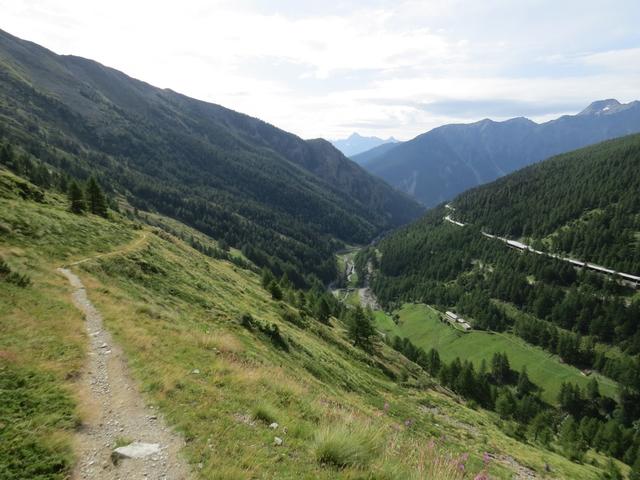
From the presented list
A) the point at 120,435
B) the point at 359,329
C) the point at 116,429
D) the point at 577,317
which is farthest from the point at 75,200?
the point at 577,317

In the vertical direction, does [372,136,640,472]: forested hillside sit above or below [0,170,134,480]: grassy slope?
below

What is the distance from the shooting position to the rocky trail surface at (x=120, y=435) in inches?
338

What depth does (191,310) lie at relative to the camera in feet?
108

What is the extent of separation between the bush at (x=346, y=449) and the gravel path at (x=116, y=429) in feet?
11.2

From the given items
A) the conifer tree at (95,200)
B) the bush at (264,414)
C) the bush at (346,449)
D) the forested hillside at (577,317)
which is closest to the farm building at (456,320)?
the forested hillside at (577,317)

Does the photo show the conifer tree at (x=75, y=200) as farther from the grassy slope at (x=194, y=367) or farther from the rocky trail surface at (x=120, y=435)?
the rocky trail surface at (x=120, y=435)

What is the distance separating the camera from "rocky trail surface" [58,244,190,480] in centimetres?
859

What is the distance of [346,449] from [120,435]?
642 cm

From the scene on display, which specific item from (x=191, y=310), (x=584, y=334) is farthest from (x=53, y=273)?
(x=584, y=334)

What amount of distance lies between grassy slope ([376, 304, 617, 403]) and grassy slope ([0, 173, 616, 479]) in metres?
99.2

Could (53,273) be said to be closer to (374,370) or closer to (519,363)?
(374,370)

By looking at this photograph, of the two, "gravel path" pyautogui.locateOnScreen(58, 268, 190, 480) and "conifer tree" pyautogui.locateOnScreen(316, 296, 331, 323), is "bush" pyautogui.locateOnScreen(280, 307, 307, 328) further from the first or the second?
"gravel path" pyautogui.locateOnScreen(58, 268, 190, 480)

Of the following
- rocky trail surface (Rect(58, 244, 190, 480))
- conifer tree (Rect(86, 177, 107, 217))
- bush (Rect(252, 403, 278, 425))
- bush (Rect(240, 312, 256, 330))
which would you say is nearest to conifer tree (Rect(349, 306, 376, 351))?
bush (Rect(240, 312, 256, 330))

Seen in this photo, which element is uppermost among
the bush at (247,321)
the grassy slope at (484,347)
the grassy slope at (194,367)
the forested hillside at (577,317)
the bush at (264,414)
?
the bush at (264,414)
